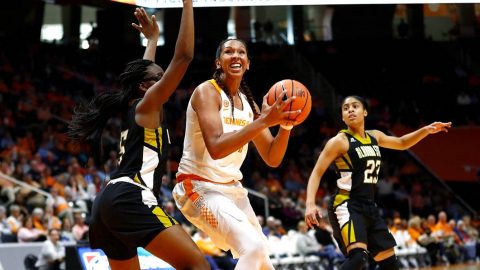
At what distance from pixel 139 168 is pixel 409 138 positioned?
3.73 m

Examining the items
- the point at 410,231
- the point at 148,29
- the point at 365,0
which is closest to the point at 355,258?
the point at 365,0

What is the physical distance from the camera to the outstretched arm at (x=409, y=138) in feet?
27.0

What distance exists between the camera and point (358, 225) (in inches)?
316

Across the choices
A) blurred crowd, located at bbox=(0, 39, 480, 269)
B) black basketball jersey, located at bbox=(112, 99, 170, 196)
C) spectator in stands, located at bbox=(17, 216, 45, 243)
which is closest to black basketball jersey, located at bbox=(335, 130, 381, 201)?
black basketball jersey, located at bbox=(112, 99, 170, 196)

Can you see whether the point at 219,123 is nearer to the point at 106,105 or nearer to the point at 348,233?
the point at 106,105

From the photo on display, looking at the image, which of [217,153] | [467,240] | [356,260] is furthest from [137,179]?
[467,240]

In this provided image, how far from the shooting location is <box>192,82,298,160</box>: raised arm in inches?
203

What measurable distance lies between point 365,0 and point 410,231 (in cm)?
1174

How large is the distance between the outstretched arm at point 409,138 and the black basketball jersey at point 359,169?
0.27 metres

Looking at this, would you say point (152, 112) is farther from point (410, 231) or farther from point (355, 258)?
point (410, 231)

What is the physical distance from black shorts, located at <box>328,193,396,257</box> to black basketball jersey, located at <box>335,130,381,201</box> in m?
0.09

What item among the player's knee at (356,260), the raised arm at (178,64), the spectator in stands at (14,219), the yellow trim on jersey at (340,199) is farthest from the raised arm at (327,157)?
the spectator in stands at (14,219)

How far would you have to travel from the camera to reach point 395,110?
2619cm

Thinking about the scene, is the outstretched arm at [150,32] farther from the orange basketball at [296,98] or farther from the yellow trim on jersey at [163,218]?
the yellow trim on jersey at [163,218]
